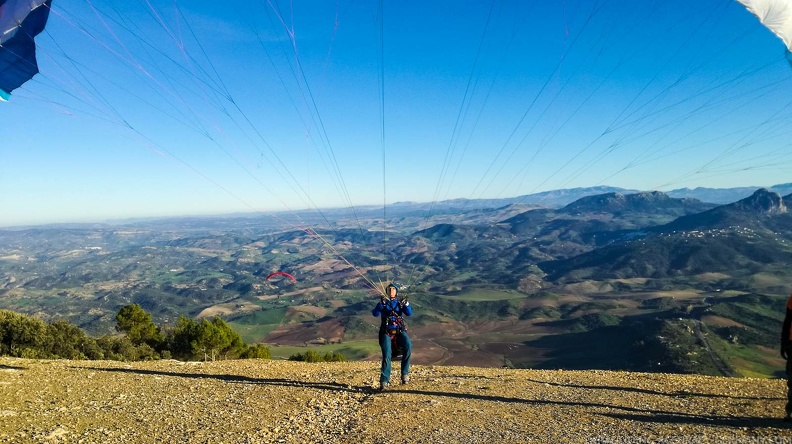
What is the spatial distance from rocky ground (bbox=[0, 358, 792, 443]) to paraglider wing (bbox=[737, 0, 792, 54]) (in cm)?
749

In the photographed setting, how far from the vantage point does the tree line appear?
796 inches

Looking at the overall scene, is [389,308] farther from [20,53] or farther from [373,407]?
[20,53]

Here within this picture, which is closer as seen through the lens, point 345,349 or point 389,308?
point 389,308

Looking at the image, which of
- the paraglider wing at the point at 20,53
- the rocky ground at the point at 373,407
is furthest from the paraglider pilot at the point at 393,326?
the paraglider wing at the point at 20,53

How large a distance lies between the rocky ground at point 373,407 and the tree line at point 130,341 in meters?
9.48

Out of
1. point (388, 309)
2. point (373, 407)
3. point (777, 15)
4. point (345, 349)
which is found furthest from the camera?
point (345, 349)

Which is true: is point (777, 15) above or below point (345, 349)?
above

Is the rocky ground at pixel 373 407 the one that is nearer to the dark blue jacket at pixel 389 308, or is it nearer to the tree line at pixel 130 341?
the dark blue jacket at pixel 389 308

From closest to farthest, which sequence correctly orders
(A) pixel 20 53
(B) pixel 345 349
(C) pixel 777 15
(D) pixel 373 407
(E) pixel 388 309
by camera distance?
(C) pixel 777 15, (D) pixel 373 407, (A) pixel 20 53, (E) pixel 388 309, (B) pixel 345 349

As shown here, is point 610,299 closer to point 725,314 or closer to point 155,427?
point 725,314

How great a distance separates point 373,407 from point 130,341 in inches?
1110

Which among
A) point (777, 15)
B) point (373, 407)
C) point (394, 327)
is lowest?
point (373, 407)

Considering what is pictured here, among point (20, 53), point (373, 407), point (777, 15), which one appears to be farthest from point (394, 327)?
point (20, 53)

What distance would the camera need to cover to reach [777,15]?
8.41 m
